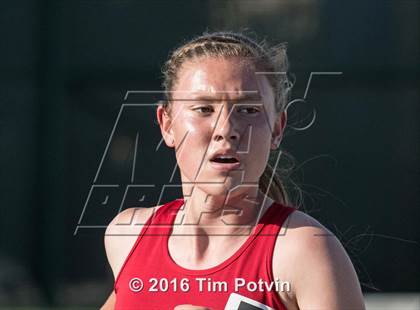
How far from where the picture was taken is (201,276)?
4.80 ft

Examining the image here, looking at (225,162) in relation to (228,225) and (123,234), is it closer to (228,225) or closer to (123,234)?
(228,225)

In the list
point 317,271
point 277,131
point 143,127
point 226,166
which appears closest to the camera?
point 317,271

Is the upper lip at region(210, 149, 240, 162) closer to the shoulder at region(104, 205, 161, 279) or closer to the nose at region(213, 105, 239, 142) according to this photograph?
the nose at region(213, 105, 239, 142)

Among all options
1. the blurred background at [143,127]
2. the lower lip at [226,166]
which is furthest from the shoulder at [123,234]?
the blurred background at [143,127]

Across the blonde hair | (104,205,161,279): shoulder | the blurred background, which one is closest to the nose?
the blonde hair

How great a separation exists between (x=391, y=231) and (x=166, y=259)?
2.28m

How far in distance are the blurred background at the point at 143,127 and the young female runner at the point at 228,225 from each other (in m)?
2.01

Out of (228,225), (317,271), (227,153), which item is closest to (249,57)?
(227,153)

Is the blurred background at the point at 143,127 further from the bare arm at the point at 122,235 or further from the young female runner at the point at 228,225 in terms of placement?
the young female runner at the point at 228,225

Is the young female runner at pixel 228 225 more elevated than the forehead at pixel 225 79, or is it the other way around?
the forehead at pixel 225 79

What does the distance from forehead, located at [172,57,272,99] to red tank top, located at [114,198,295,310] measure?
0.21 meters

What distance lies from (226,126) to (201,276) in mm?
263

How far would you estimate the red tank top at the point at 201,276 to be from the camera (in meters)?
1.41

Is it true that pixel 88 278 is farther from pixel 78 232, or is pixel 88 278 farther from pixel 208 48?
pixel 208 48
